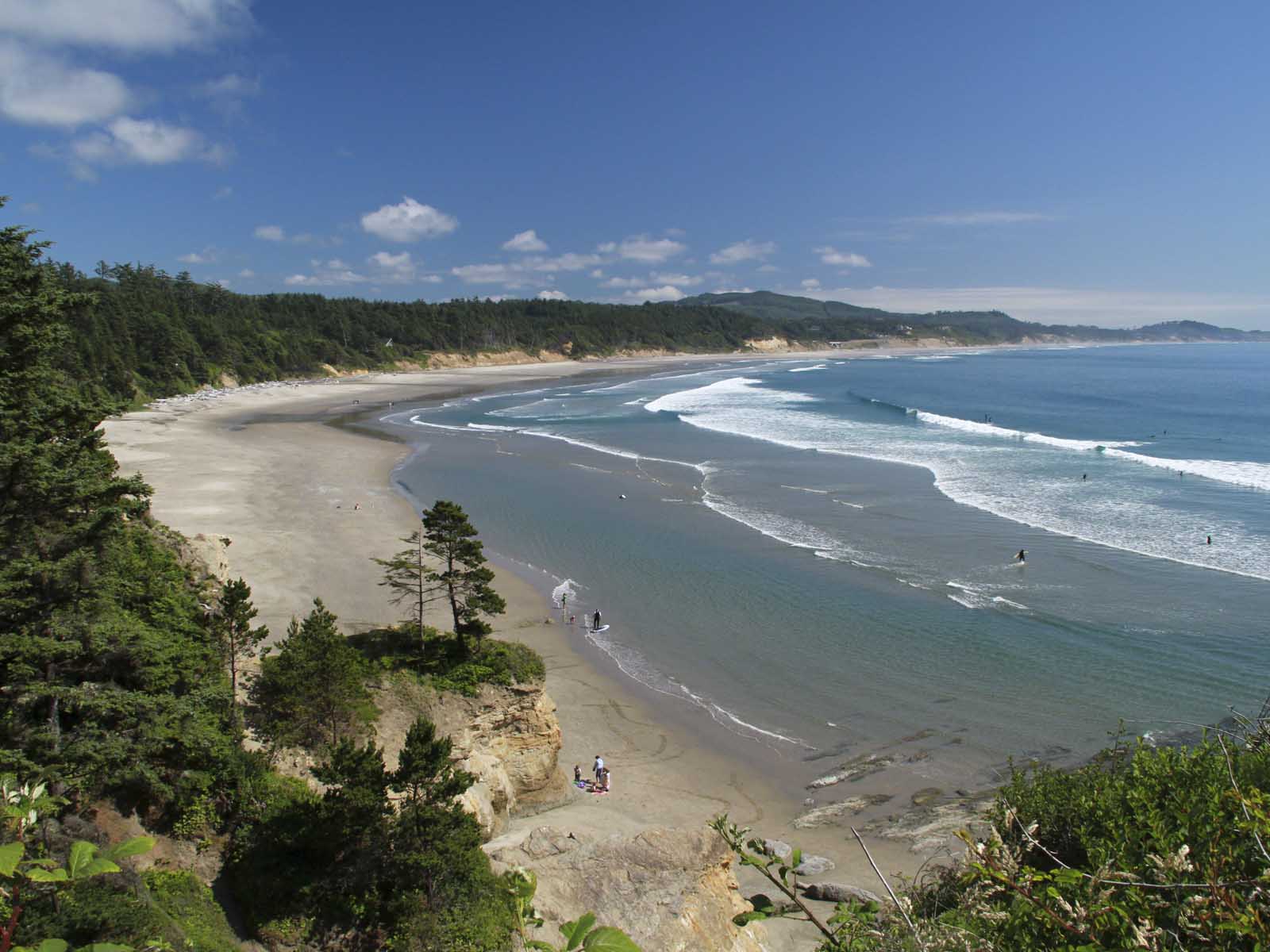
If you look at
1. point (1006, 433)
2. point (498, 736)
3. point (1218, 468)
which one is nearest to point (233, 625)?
point (498, 736)

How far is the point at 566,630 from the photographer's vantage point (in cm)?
2422

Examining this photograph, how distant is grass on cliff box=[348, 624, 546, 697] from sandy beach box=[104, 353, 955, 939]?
2.88m

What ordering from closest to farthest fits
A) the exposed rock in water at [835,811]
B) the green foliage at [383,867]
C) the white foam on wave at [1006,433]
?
the green foliage at [383,867]
the exposed rock in water at [835,811]
the white foam on wave at [1006,433]

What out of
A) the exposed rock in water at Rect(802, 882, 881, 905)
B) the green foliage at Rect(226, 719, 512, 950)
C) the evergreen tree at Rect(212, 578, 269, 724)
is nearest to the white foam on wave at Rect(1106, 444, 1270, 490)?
the exposed rock in water at Rect(802, 882, 881, 905)

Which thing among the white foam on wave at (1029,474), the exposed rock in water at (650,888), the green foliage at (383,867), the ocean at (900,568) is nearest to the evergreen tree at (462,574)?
the green foliage at (383,867)

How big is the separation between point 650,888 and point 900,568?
20.9 m

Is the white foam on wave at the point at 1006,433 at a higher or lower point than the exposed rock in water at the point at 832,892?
higher

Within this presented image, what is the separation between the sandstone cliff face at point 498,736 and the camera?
47.1ft

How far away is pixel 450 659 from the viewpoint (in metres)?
16.2

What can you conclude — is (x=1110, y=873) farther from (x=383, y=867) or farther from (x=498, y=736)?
(x=498, y=736)

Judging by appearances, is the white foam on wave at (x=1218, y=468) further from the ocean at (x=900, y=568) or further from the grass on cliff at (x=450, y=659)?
the grass on cliff at (x=450, y=659)

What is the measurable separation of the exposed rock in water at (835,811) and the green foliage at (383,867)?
7.64 meters

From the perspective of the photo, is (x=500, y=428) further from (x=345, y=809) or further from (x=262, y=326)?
(x=262, y=326)

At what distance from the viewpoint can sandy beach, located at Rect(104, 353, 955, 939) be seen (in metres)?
15.6
